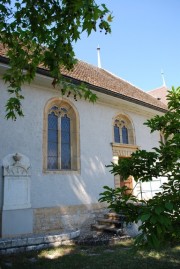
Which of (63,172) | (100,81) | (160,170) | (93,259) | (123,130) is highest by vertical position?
(100,81)

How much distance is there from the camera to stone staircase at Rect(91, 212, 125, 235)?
8223mm

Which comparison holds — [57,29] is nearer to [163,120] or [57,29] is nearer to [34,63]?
[34,63]

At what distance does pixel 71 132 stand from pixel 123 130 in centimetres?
318

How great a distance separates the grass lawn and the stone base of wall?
5.29ft

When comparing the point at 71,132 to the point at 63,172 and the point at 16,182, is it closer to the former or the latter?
the point at 63,172

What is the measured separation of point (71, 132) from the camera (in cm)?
1006

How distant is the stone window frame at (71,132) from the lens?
9.00 metres

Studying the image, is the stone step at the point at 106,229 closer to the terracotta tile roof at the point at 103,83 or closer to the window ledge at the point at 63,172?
the window ledge at the point at 63,172

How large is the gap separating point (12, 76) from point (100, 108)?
713 cm

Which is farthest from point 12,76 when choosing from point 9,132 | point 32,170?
point 32,170

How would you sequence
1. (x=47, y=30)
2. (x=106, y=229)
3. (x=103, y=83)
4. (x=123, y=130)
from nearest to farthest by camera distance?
1. (x=47, y=30)
2. (x=106, y=229)
3. (x=123, y=130)
4. (x=103, y=83)

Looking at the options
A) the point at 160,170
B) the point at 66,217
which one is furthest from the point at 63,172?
the point at 160,170

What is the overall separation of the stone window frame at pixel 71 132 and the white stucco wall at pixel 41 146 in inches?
5.9

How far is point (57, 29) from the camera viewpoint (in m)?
3.55
